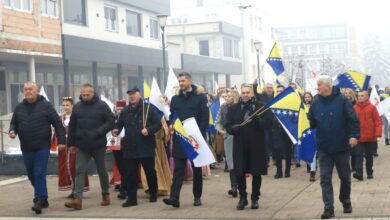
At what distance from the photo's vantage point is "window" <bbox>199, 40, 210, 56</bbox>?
63.2 meters

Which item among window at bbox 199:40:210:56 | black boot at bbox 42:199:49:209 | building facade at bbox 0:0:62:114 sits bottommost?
black boot at bbox 42:199:49:209

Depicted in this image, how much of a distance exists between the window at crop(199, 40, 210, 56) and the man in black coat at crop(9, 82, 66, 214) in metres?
53.2

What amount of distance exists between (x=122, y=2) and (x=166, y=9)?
296 inches

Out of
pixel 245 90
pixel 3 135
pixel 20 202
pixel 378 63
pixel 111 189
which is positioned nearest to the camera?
pixel 245 90

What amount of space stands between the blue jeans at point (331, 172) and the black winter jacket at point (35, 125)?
3963mm

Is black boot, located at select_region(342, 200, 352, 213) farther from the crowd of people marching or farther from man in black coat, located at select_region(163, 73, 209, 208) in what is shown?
man in black coat, located at select_region(163, 73, 209, 208)

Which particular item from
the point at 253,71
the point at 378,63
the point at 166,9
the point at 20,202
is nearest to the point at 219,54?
the point at 253,71

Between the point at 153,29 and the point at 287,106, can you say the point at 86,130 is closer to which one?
the point at 287,106

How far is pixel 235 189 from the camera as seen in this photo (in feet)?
35.9

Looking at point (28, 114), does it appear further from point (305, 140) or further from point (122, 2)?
point (122, 2)

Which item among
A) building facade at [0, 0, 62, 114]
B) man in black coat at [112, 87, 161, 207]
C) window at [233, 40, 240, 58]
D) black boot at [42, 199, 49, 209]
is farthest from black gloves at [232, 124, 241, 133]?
window at [233, 40, 240, 58]

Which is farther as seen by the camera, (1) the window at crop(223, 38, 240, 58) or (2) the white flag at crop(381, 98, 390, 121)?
(1) the window at crop(223, 38, 240, 58)

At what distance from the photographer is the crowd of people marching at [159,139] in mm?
8758

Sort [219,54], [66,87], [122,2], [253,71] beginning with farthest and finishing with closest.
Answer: [253,71]
[219,54]
[122,2]
[66,87]
